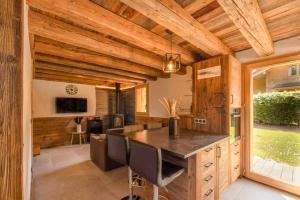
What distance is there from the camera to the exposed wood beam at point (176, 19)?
1286 mm

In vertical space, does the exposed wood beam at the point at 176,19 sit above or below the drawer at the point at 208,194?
above

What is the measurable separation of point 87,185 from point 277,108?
3.64 metres

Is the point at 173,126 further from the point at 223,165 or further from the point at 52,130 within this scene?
the point at 52,130

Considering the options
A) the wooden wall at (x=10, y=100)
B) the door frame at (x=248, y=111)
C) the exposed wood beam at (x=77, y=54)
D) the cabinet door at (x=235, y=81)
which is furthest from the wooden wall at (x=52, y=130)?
the door frame at (x=248, y=111)

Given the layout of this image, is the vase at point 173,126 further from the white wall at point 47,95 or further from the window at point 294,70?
the white wall at point 47,95

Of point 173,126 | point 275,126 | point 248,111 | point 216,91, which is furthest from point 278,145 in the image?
point 173,126

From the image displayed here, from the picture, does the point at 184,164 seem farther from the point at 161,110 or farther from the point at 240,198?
the point at 161,110

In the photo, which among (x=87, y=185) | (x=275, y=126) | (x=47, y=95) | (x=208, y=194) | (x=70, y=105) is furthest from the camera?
(x=70, y=105)

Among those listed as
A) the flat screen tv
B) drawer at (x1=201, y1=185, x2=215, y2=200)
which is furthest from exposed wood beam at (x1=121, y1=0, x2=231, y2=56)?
the flat screen tv

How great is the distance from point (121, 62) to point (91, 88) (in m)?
3.12

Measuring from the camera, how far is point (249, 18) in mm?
1451

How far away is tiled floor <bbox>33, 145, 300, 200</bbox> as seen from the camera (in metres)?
2.17

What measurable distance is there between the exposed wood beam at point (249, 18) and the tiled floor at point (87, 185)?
226cm

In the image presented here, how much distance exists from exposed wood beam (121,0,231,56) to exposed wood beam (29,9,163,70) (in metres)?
1.03
